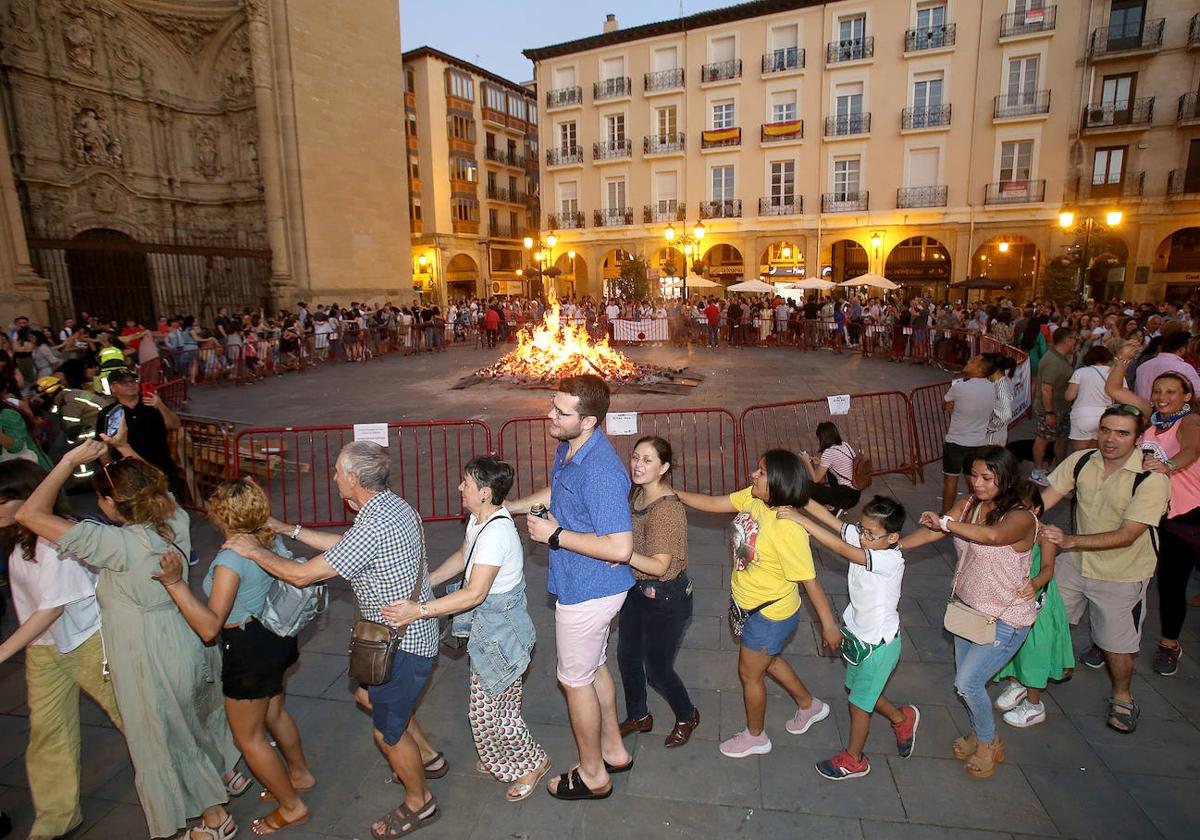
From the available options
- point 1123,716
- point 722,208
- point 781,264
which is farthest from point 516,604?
point 781,264

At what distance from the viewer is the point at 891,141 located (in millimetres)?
30875

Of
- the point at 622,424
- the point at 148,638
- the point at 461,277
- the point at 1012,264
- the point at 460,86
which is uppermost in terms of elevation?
the point at 460,86

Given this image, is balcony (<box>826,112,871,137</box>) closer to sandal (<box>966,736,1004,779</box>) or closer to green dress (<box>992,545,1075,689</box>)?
green dress (<box>992,545,1075,689</box>)

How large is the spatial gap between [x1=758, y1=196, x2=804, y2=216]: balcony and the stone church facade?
17817 mm

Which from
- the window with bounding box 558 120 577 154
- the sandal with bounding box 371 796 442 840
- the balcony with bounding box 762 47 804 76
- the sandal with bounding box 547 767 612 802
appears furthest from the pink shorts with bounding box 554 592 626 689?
the window with bounding box 558 120 577 154

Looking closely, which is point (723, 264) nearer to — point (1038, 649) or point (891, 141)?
point (891, 141)

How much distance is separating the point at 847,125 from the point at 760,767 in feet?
111

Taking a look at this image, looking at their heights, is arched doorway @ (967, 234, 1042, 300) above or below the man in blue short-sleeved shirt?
above

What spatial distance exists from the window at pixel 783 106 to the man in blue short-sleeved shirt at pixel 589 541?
34416 mm

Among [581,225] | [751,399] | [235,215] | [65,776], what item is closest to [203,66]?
[235,215]

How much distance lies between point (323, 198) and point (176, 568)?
2481cm

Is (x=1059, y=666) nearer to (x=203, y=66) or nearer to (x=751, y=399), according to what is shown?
(x=751, y=399)

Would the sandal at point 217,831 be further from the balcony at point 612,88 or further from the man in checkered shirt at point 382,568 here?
the balcony at point 612,88

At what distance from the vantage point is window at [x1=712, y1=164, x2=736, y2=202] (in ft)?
113
